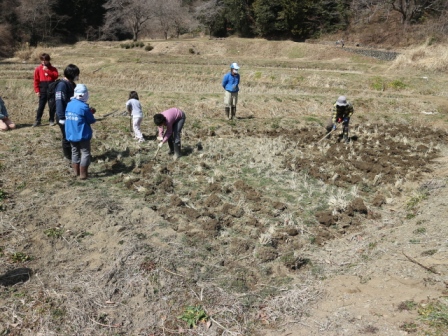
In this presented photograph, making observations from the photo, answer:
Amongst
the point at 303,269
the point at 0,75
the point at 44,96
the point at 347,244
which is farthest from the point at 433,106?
the point at 0,75

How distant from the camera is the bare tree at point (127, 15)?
38406 millimetres

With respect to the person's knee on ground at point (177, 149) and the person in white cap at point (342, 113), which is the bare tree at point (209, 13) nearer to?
the person in white cap at point (342, 113)

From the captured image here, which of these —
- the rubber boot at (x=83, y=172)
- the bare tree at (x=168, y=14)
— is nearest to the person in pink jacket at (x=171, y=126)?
the rubber boot at (x=83, y=172)

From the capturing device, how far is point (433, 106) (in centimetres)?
1353

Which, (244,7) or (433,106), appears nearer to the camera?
(433,106)

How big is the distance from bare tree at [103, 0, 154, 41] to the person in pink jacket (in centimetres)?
3422

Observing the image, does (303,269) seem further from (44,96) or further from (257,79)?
(257,79)

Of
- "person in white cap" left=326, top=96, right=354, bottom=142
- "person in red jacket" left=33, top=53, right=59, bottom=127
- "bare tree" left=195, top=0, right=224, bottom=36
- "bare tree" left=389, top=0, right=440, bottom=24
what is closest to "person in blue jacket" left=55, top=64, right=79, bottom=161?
"person in red jacket" left=33, top=53, right=59, bottom=127

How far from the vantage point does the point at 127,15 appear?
130 ft

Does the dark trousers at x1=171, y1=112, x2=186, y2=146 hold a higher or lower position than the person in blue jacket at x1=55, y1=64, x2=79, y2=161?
lower

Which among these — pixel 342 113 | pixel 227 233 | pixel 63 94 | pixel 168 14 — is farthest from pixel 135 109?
pixel 168 14

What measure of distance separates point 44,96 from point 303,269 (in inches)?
271

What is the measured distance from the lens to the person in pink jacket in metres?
6.79

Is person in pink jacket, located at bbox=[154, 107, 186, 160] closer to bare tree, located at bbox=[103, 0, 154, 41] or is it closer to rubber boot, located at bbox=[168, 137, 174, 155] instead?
rubber boot, located at bbox=[168, 137, 174, 155]
